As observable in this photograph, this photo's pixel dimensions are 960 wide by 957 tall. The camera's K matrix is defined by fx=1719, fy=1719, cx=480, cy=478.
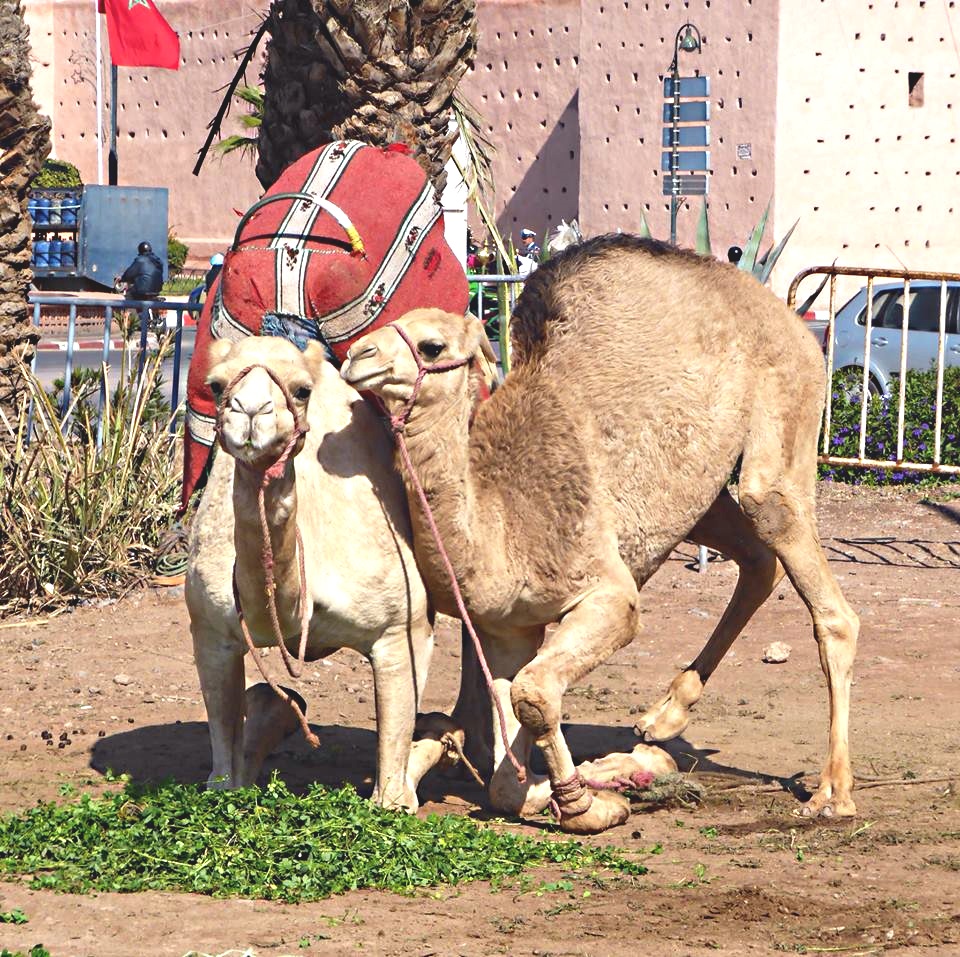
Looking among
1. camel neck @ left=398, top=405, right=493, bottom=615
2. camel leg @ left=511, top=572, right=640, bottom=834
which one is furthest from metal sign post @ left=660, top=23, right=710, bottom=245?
camel neck @ left=398, top=405, right=493, bottom=615

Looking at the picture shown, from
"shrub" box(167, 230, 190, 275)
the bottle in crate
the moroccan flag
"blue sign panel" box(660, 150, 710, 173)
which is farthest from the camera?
"shrub" box(167, 230, 190, 275)

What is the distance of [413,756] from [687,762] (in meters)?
1.39

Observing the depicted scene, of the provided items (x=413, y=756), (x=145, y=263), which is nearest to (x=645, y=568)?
(x=413, y=756)

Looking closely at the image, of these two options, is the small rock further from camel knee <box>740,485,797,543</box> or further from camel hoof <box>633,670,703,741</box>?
camel knee <box>740,485,797,543</box>

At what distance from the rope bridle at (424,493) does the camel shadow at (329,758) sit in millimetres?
519

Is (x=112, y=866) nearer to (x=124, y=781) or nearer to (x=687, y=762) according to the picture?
(x=124, y=781)

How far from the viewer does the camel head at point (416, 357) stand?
192 inches

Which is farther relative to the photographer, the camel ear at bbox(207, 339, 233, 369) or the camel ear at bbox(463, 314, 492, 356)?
the camel ear at bbox(463, 314, 492, 356)

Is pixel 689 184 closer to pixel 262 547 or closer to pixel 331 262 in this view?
pixel 331 262

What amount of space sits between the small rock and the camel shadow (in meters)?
1.45

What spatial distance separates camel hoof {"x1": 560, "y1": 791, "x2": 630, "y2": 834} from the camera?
5.36 m

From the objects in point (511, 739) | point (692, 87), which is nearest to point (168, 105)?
point (692, 87)

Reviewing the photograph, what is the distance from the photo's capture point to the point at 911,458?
13.0 meters

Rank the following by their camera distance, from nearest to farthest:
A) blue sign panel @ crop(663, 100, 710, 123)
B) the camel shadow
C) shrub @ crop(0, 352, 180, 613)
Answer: the camel shadow
shrub @ crop(0, 352, 180, 613)
blue sign panel @ crop(663, 100, 710, 123)
